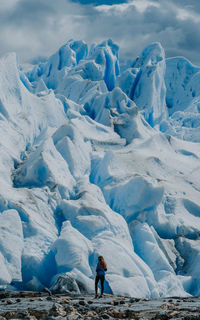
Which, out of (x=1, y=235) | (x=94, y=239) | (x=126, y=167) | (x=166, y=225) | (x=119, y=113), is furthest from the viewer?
(x=119, y=113)

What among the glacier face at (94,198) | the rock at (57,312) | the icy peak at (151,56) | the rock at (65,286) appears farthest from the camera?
the icy peak at (151,56)

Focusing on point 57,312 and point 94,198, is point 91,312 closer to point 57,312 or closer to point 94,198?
point 57,312

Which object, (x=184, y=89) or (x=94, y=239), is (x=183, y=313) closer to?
(x=94, y=239)

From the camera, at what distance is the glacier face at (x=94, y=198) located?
12664 millimetres

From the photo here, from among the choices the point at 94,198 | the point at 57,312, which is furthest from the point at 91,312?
the point at 94,198

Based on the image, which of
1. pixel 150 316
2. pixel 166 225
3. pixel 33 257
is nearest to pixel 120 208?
pixel 166 225

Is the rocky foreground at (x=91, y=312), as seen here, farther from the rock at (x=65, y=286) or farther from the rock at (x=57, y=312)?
the rock at (x=65, y=286)

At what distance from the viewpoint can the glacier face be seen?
12664 millimetres

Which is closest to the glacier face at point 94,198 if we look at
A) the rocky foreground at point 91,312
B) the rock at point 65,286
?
the rock at point 65,286

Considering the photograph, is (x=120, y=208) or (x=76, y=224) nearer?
(x=76, y=224)

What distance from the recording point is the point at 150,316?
20.6ft

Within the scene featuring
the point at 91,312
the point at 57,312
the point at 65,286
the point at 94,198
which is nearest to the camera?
the point at 57,312

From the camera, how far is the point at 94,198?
16.0 m

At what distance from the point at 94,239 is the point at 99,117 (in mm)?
15809
